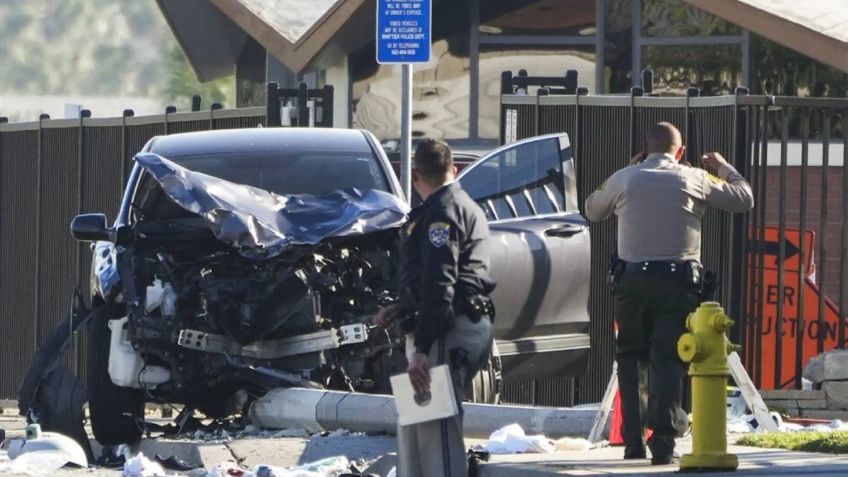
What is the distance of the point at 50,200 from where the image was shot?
65.5 ft

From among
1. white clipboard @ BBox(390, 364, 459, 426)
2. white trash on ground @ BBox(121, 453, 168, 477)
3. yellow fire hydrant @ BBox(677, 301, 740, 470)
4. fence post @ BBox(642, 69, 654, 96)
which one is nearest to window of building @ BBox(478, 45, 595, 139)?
fence post @ BBox(642, 69, 654, 96)

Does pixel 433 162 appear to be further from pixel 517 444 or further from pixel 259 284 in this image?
pixel 259 284

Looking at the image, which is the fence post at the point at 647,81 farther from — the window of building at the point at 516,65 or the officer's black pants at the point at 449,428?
the officer's black pants at the point at 449,428

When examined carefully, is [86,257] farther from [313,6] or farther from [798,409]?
[798,409]

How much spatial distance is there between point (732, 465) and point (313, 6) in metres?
A: 15.2

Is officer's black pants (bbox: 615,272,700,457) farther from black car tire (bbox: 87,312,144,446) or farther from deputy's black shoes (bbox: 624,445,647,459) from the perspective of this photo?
black car tire (bbox: 87,312,144,446)

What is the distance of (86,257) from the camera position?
19141 millimetres

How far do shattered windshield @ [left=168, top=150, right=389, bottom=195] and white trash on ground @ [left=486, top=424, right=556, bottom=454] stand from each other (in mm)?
2542

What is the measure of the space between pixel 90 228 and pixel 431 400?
4.39 metres

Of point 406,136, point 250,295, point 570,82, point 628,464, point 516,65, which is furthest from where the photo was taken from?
point 516,65

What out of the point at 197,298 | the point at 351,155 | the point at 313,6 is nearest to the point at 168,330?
the point at 197,298

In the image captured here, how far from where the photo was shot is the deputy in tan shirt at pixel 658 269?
30.9ft

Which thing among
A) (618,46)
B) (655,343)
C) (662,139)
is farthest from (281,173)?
(618,46)

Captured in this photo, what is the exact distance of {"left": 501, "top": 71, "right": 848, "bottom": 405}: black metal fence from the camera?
13.6m
